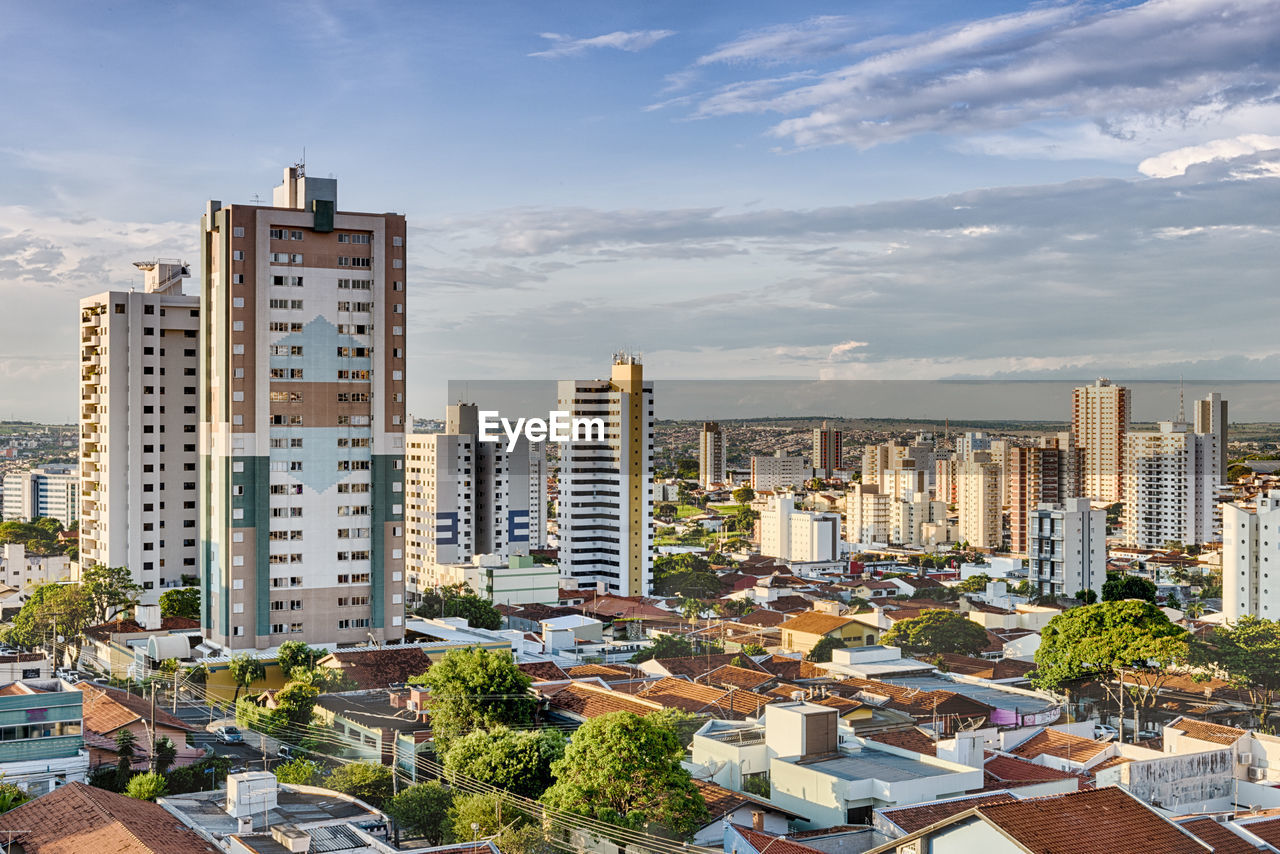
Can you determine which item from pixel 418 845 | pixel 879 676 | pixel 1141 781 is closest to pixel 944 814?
pixel 1141 781

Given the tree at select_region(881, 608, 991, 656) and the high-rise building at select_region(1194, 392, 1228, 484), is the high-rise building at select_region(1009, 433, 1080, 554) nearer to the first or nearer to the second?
the high-rise building at select_region(1194, 392, 1228, 484)

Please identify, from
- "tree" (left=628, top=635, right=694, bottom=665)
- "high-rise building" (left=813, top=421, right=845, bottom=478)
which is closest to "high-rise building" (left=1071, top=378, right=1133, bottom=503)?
"high-rise building" (left=813, top=421, right=845, bottom=478)

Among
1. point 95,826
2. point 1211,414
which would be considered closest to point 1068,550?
point 95,826

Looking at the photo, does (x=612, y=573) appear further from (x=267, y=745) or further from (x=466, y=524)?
(x=267, y=745)

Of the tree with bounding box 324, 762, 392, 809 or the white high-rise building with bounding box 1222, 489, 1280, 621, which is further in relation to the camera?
the white high-rise building with bounding box 1222, 489, 1280, 621

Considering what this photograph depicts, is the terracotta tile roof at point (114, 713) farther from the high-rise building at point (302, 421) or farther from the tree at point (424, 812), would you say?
the tree at point (424, 812)

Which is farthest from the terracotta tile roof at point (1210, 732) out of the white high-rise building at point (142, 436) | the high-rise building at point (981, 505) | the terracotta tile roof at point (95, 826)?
the high-rise building at point (981, 505)
